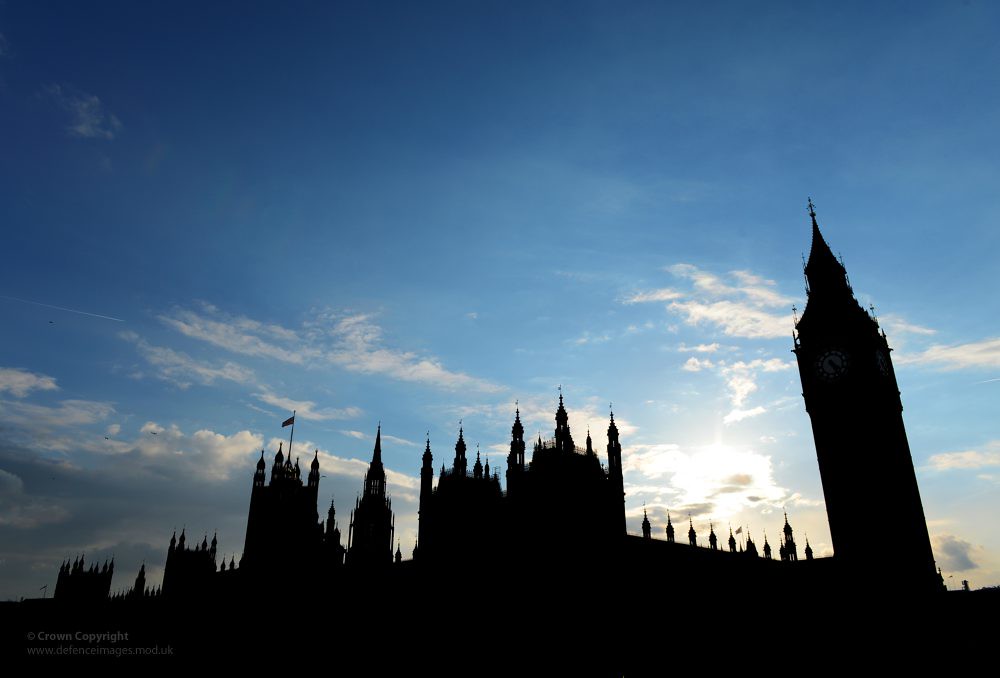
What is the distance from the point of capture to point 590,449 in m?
69.0

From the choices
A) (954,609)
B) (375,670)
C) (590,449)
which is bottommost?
(375,670)

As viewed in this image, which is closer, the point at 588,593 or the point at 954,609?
the point at 588,593

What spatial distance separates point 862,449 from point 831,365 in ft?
33.5

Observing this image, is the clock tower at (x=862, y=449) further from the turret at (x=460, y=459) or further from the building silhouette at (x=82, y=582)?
the building silhouette at (x=82, y=582)

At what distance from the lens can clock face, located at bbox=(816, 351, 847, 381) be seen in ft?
245

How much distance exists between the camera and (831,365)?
249 feet

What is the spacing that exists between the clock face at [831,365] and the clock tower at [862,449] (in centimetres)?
10

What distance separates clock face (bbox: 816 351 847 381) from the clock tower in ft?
0.34

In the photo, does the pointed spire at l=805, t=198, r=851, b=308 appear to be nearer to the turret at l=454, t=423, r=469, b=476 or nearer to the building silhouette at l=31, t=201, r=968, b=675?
the building silhouette at l=31, t=201, r=968, b=675

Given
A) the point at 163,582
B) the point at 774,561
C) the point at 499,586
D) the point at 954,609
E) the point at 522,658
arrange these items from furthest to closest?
1. the point at 163,582
2. the point at 774,561
3. the point at 954,609
4. the point at 499,586
5. the point at 522,658

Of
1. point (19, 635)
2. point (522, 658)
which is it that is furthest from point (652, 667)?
point (19, 635)

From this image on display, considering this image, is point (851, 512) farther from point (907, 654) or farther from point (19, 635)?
point (19, 635)

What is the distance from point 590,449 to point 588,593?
48.9 ft

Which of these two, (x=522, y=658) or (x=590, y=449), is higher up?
(x=590, y=449)
